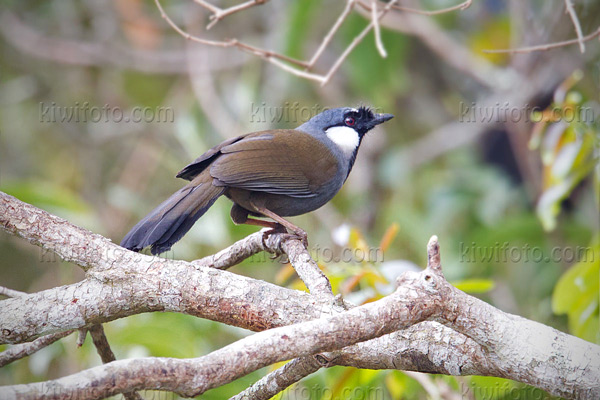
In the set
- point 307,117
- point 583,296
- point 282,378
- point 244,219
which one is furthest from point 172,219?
point 307,117

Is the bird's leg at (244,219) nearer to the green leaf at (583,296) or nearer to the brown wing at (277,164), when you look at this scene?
the brown wing at (277,164)

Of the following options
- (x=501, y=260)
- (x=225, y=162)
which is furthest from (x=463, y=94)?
(x=225, y=162)

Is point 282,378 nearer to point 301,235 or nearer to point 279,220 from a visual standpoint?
point 301,235

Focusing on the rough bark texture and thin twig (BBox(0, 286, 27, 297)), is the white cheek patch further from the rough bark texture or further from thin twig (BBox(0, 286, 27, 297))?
thin twig (BBox(0, 286, 27, 297))

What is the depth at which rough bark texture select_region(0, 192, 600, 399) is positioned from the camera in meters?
1.98

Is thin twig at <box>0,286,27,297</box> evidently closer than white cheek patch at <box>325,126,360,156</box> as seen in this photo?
Yes

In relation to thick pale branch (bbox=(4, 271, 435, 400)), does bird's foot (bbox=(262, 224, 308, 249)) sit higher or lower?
higher

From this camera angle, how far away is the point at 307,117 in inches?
255

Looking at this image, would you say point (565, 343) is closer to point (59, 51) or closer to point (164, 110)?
point (164, 110)

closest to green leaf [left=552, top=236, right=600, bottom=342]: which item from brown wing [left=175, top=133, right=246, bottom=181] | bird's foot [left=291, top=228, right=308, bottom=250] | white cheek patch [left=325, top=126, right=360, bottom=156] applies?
bird's foot [left=291, top=228, right=308, bottom=250]

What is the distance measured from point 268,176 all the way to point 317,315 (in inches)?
45.4

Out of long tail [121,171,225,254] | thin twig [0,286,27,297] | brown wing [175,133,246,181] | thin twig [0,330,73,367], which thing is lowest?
thin twig [0,330,73,367]

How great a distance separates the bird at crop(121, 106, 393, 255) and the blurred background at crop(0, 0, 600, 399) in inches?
34.2

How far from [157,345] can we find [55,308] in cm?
137
